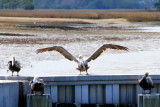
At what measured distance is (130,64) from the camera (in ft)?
89.3

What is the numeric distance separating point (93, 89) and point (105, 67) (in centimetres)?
723

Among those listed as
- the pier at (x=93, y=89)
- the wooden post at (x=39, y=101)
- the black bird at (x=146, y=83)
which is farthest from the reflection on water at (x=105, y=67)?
the wooden post at (x=39, y=101)

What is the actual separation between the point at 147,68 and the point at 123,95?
647 centimetres

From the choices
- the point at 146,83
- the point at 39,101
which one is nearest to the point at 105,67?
the point at 146,83

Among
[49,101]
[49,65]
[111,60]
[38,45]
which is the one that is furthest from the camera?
[38,45]

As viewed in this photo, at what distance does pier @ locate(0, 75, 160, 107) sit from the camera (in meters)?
18.3

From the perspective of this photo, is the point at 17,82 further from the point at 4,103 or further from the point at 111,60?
the point at 111,60

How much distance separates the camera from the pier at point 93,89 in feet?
60.1

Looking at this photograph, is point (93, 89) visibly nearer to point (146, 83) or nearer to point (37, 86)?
point (146, 83)

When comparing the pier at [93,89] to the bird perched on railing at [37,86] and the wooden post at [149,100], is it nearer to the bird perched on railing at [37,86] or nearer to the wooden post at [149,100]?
the bird perched on railing at [37,86]

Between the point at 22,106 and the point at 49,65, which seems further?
the point at 49,65

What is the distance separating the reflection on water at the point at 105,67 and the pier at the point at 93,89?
3237 millimetres

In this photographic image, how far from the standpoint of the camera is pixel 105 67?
25.8 metres

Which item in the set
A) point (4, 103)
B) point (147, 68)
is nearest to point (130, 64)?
point (147, 68)
